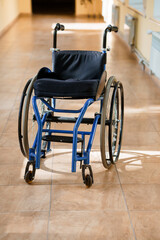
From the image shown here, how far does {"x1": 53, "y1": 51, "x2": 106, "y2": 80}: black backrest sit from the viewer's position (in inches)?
103

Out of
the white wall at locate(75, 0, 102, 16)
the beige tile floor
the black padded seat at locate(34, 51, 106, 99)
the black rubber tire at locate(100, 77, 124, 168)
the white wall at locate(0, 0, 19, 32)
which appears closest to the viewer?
the beige tile floor

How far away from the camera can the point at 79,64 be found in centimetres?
267

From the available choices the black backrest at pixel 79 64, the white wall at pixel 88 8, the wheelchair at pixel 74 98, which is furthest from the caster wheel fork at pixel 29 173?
the white wall at pixel 88 8

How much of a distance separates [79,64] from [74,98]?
0.50m

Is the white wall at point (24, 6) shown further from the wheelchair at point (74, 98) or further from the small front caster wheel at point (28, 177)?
the small front caster wheel at point (28, 177)

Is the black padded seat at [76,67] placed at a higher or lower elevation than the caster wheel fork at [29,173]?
higher

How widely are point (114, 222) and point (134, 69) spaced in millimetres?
4050

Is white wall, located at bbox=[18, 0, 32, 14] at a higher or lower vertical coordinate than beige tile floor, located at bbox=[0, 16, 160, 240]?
higher

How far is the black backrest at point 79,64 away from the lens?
8.57ft

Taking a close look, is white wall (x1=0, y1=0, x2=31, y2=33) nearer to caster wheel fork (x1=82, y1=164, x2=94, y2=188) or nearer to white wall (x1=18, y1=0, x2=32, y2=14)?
white wall (x1=18, y1=0, x2=32, y2=14)

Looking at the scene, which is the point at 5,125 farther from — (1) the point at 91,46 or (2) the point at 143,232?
(1) the point at 91,46

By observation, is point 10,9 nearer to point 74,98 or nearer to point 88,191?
point 74,98

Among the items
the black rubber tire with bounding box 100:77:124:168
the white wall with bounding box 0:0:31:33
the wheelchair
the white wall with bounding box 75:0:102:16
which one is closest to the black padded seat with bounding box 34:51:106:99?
the wheelchair

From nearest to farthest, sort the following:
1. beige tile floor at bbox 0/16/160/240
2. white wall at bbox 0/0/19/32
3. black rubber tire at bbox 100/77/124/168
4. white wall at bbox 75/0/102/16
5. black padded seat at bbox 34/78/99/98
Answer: beige tile floor at bbox 0/16/160/240, black padded seat at bbox 34/78/99/98, black rubber tire at bbox 100/77/124/168, white wall at bbox 0/0/19/32, white wall at bbox 75/0/102/16
